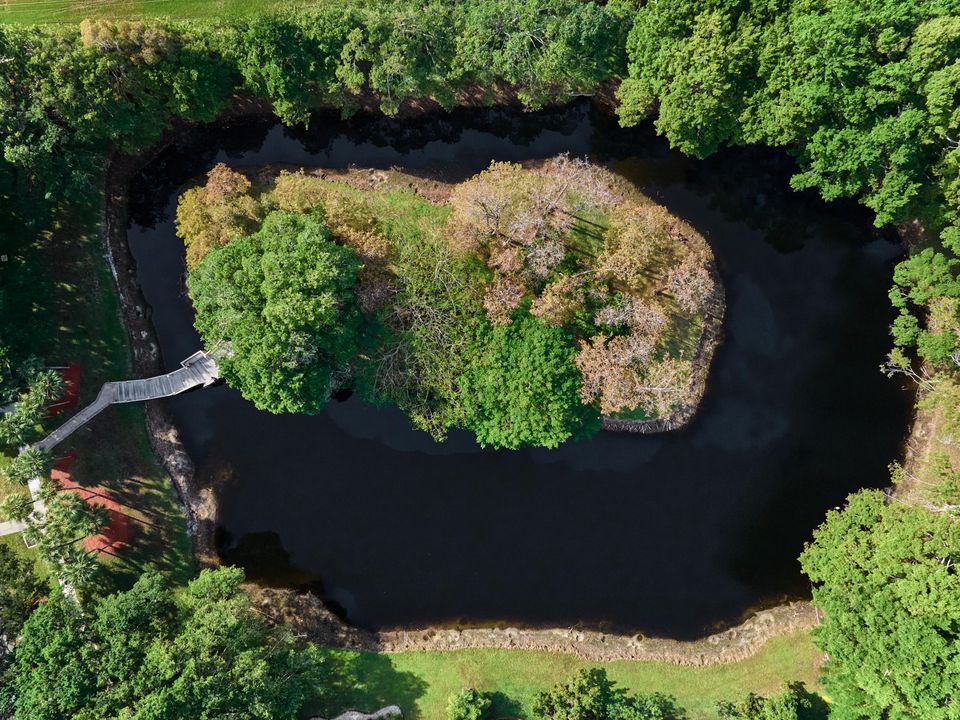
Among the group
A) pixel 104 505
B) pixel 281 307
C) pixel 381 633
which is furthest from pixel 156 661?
pixel 281 307

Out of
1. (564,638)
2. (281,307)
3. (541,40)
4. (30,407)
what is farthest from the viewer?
(564,638)

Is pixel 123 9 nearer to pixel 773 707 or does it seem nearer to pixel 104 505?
pixel 104 505

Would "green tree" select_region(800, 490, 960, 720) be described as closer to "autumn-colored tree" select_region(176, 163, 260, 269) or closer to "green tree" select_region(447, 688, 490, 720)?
"green tree" select_region(447, 688, 490, 720)

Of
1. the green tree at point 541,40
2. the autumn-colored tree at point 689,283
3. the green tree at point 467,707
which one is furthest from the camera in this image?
the autumn-colored tree at point 689,283

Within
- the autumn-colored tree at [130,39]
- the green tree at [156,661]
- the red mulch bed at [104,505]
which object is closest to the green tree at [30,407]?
the red mulch bed at [104,505]

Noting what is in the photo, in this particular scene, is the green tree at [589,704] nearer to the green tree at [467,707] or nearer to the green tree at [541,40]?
the green tree at [467,707]

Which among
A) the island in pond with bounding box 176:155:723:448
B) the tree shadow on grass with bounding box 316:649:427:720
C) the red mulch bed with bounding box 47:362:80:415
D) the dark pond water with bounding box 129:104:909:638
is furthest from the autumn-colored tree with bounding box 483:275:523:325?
the red mulch bed with bounding box 47:362:80:415

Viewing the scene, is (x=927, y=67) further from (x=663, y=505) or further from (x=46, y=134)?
(x=46, y=134)
